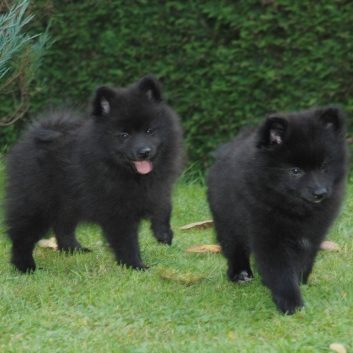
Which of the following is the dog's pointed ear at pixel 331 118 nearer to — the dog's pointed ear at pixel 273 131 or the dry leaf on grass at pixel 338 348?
the dog's pointed ear at pixel 273 131

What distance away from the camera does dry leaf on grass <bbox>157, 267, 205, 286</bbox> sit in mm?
5254

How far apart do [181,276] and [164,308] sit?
57 cm

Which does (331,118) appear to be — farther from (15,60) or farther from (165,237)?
(15,60)

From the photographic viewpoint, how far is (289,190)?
4469 millimetres

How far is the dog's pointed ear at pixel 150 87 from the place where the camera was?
5.82 meters

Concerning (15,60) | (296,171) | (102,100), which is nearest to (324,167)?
(296,171)

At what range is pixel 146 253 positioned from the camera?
628 centimetres

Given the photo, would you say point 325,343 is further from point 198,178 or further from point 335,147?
point 198,178

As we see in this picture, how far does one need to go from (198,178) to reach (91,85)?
71.7 inches

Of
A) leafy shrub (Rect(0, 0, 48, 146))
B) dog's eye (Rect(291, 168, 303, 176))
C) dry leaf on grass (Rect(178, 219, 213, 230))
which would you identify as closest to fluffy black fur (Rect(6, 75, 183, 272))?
leafy shrub (Rect(0, 0, 48, 146))

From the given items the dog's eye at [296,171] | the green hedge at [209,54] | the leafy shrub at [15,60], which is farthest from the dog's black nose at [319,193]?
the green hedge at [209,54]

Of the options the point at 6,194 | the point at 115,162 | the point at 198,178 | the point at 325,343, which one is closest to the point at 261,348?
the point at 325,343

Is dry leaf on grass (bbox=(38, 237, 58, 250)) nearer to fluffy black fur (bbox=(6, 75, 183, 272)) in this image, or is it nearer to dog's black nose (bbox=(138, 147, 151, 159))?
fluffy black fur (bbox=(6, 75, 183, 272))

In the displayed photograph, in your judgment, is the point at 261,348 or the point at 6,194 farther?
the point at 6,194
